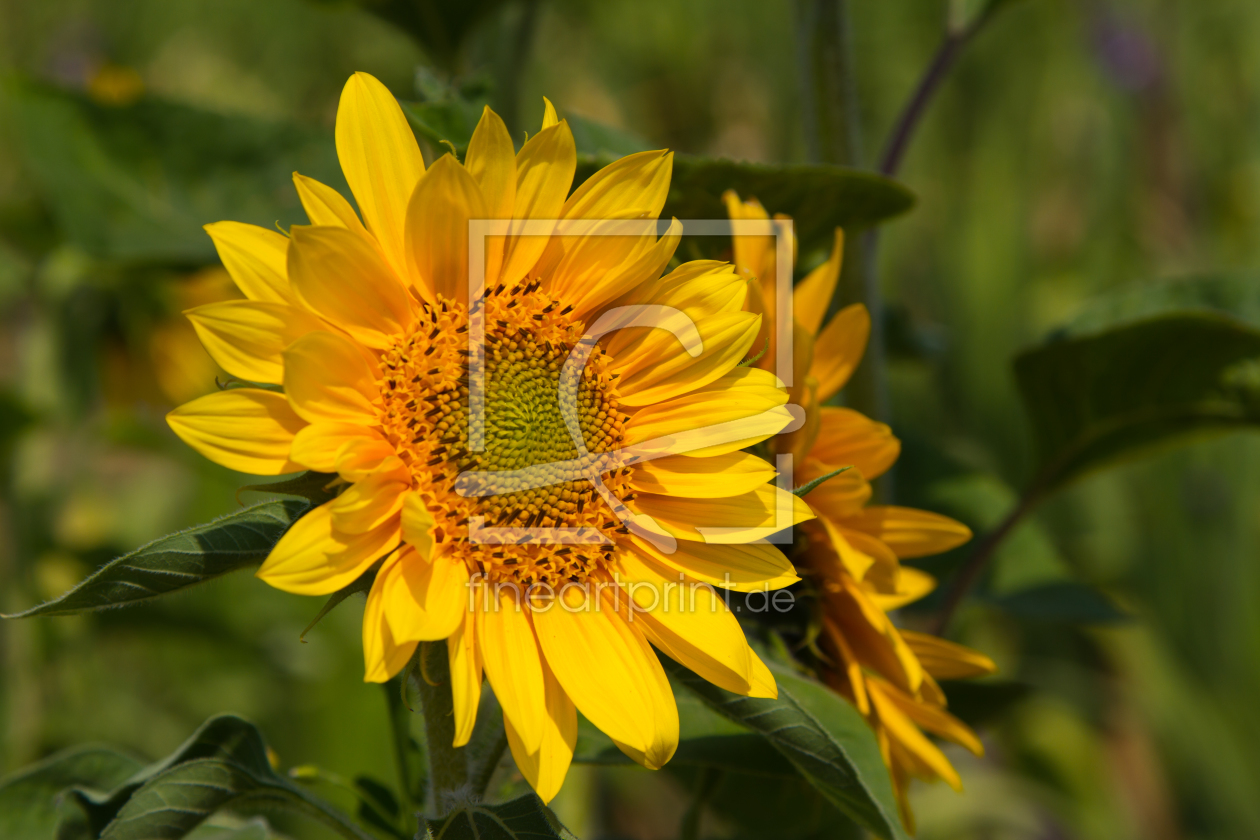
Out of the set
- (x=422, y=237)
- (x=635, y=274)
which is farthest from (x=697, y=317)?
(x=422, y=237)

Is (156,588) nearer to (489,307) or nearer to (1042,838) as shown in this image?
(489,307)

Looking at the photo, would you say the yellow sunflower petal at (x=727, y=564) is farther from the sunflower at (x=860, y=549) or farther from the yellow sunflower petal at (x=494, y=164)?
the yellow sunflower petal at (x=494, y=164)

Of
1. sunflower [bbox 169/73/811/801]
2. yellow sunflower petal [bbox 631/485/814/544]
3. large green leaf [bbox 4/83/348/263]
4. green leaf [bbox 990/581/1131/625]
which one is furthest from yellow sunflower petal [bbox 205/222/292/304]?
green leaf [bbox 990/581/1131/625]

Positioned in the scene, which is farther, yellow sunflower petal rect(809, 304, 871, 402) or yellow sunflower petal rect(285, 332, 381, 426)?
yellow sunflower petal rect(809, 304, 871, 402)

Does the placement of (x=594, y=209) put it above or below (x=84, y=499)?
above

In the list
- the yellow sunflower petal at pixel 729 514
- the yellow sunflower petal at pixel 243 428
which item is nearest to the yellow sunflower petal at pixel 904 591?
the yellow sunflower petal at pixel 729 514

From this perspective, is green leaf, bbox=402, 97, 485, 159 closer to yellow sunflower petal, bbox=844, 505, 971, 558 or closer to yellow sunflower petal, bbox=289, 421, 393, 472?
yellow sunflower petal, bbox=289, 421, 393, 472

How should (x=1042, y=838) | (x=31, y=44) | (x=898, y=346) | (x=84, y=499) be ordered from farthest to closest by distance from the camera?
(x=31, y=44)
(x=1042, y=838)
(x=84, y=499)
(x=898, y=346)
